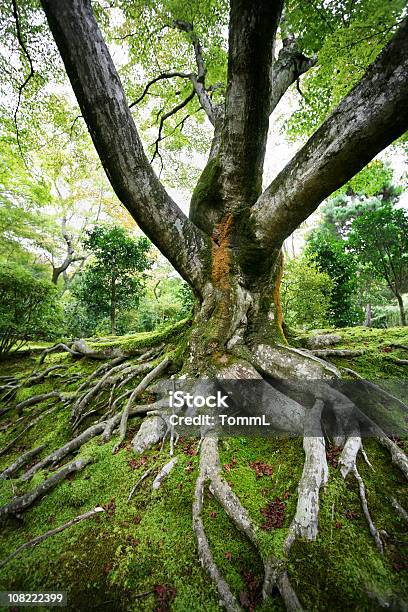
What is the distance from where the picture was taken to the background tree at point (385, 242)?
7699 mm

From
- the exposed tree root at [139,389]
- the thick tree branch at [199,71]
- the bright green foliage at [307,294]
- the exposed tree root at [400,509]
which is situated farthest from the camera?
the bright green foliage at [307,294]

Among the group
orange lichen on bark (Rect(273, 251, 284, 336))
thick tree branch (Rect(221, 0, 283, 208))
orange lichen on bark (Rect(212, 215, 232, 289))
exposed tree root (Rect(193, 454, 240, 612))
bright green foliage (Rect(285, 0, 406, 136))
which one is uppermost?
bright green foliage (Rect(285, 0, 406, 136))

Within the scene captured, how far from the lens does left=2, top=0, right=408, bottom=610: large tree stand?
170cm

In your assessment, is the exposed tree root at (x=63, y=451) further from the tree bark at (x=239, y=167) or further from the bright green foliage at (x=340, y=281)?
the bright green foliage at (x=340, y=281)

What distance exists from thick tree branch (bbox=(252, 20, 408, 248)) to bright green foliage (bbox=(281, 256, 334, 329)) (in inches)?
208

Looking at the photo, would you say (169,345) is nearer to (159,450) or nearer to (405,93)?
(159,450)

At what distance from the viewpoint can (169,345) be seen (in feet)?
12.9

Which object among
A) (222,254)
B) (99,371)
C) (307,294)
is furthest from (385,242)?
(99,371)

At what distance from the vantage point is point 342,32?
3205 mm

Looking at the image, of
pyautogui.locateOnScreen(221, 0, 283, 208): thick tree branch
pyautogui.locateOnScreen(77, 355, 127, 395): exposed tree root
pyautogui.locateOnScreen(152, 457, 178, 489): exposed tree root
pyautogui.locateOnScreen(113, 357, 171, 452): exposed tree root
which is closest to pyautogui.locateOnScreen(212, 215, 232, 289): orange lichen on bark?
pyautogui.locateOnScreen(221, 0, 283, 208): thick tree branch

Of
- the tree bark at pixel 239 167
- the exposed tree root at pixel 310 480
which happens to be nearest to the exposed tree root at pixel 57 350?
the tree bark at pixel 239 167

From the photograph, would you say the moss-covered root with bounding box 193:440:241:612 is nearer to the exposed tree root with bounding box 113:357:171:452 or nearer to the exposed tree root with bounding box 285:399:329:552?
the exposed tree root with bounding box 285:399:329:552

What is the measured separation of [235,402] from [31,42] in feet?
19.6

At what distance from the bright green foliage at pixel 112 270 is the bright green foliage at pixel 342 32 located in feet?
18.1
